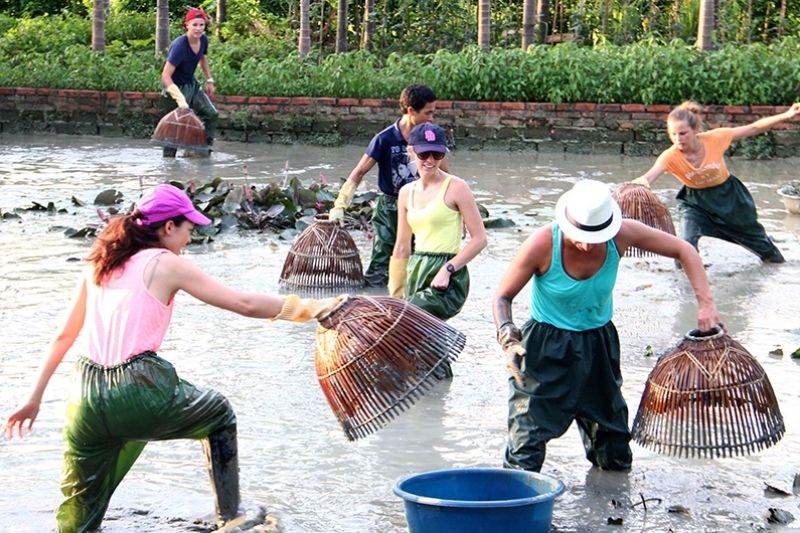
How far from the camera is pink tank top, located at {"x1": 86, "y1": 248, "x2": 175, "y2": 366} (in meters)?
4.98

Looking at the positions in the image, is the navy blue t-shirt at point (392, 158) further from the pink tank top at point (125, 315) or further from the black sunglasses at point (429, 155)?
the pink tank top at point (125, 315)

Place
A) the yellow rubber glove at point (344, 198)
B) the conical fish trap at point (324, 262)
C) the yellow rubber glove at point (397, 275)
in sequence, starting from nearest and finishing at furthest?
the yellow rubber glove at point (397, 275) < the yellow rubber glove at point (344, 198) < the conical fish trap at point (324, 262)

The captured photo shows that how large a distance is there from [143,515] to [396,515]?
109cm

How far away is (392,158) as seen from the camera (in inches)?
361

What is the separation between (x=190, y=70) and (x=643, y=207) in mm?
7922

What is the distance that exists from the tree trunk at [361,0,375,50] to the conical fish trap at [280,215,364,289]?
1240 cm

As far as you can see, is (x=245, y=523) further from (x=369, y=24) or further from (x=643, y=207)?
(x=369, y=24)

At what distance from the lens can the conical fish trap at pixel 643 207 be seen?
997 centimetres

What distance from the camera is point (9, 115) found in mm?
20562

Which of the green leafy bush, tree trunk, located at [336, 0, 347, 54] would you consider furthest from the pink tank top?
tree trunk, located at [336, 0, 347, 54]

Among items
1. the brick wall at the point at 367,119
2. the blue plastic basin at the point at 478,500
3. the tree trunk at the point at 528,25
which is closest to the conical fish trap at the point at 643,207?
the blue plastic basin at the point at 478,500

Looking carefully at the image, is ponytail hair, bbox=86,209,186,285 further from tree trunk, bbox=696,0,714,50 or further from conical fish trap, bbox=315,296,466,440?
tree trunk, bbox=696,0,714,50

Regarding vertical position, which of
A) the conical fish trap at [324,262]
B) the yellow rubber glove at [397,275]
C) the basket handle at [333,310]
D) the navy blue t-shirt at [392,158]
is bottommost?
the conical fish trap at [324,262]

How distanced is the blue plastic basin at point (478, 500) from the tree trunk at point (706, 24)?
14.7 m
